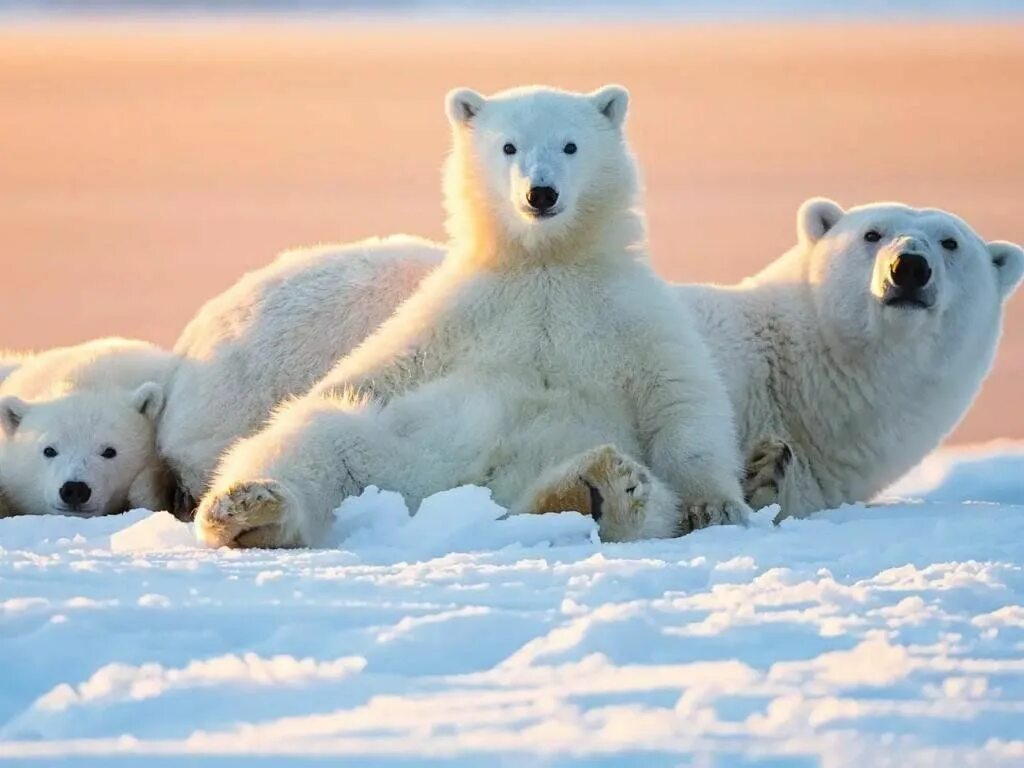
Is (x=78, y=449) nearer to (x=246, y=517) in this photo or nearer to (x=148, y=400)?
(x=148, y=400)

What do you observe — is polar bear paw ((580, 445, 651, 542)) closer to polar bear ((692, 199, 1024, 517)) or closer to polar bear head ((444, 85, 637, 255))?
polar bear head ((444, 85, 637, 255))

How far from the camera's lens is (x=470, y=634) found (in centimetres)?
410

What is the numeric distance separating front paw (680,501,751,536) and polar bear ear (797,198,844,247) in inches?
78.9

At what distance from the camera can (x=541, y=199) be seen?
625cm

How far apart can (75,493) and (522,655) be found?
3.65 metres

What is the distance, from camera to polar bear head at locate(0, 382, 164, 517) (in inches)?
287

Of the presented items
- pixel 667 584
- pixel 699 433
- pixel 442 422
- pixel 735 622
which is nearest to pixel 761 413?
pixel 699 433

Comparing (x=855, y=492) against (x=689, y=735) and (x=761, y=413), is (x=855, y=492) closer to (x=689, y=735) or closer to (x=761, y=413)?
(x=761, y=413)

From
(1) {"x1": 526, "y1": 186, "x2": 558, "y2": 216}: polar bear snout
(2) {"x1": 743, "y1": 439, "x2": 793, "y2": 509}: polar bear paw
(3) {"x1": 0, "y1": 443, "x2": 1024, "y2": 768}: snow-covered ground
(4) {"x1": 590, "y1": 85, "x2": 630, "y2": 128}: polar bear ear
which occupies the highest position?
(4) {"x1": 590, "y1": 85, "x2": 630, "y2": 128}: polar bear ear

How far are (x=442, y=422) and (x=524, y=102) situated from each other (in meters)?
1.32

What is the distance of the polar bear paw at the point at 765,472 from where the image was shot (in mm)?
6684

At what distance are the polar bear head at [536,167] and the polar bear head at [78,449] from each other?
1.64 m

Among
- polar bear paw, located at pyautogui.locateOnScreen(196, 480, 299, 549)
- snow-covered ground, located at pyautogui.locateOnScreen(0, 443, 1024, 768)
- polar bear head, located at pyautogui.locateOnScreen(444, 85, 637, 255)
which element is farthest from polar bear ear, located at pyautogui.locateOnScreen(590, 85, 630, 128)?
polar bear paw, located at pyautogui.locateOnScreen(196, 480, 299, 549)

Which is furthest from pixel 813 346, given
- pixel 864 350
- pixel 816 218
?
pixel 816 218
